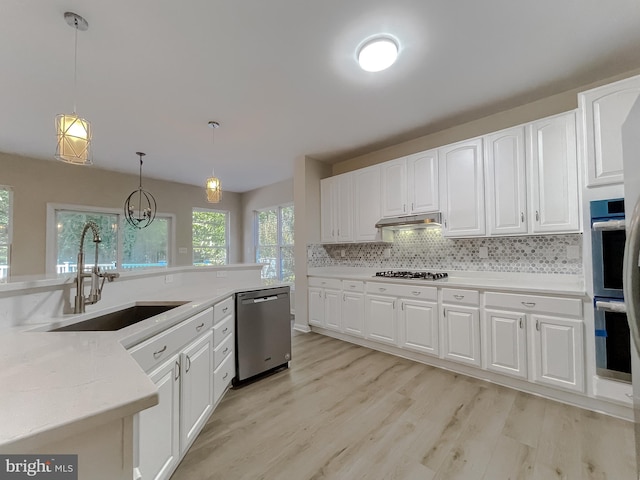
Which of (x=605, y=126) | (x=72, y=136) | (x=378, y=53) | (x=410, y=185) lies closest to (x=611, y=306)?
(x=605, y=126)

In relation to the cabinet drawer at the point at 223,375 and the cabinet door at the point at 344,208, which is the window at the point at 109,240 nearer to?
the cabinet drawer at the point at 223,375

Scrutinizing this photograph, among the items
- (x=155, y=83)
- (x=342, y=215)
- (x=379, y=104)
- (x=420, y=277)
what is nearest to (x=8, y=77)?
(x=155, y=83)

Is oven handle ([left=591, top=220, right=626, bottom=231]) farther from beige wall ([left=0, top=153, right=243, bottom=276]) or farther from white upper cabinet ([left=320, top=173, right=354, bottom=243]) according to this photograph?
beige wall ([left=0, top=153, right=243, bottom=276])

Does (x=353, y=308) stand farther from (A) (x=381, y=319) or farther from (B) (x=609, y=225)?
(B) (x=609, y=225)

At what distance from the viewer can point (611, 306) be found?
6.12ft

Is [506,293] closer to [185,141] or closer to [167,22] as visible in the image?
[167,22]

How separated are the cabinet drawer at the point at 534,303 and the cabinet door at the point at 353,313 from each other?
1409 mm

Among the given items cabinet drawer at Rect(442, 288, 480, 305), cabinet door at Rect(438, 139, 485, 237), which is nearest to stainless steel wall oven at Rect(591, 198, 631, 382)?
cabinet drawer at Rect(442, 288, 480, 305)

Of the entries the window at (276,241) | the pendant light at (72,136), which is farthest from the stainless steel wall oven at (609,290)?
→ the window at (276,241)

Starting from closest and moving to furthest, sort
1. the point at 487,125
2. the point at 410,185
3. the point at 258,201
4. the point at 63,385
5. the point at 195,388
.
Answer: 1. the point at 63,385
2. the point at 195,388
3. the point at 487,125
4. the point at 410,185
5. the point at 258,201

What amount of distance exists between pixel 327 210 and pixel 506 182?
232cm

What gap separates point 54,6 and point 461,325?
3.70 metres

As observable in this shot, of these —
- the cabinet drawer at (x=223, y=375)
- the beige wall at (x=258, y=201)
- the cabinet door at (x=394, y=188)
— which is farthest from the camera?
the beige wall at (x=258, y=201)

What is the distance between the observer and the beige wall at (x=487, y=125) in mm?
2539
